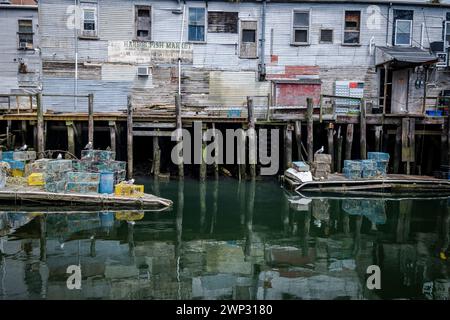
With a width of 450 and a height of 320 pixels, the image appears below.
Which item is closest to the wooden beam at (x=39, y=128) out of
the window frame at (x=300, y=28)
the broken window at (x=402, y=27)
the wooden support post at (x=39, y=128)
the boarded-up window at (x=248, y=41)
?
the wooden support post at (x=39, y=128)

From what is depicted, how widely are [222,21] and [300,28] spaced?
3998 millimetres

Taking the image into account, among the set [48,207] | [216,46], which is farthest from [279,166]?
[48,207]

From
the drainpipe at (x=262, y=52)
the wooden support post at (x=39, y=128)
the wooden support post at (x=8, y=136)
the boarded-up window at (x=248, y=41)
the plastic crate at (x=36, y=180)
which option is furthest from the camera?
the boarded-up window at (x=248, y=41)

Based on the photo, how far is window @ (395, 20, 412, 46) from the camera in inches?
948

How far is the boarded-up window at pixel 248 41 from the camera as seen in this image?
23516 mm

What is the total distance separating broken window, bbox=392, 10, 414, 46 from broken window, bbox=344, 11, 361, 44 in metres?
1.89

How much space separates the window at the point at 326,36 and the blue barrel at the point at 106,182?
1376cm

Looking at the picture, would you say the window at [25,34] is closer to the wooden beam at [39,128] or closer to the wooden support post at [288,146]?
the wooden beam at [39,128]

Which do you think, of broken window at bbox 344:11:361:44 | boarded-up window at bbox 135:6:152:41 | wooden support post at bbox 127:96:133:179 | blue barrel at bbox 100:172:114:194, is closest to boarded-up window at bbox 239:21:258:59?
boarded-up window at bbox 135:6:152:41

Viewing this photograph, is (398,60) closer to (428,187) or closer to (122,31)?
(428,187)

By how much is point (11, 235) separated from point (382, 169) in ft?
49.1

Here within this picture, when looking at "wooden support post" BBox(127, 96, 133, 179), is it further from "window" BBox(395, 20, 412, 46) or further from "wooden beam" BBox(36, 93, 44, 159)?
"window" BBox(395, 20, 412, 46)

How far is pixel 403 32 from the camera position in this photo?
79.4 ft

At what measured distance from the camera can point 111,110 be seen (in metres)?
23.2
